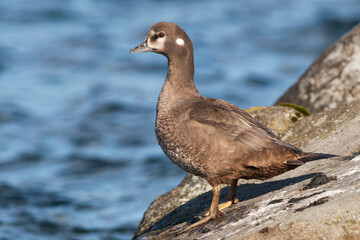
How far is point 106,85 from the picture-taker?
16.0m

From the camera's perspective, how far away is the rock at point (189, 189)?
22.1ft

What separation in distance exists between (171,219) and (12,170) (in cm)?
623

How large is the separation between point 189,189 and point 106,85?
9.50 m

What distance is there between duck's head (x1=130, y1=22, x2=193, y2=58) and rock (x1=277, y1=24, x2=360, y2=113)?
10.1 ft

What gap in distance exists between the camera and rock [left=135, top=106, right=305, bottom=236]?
22.1 feet

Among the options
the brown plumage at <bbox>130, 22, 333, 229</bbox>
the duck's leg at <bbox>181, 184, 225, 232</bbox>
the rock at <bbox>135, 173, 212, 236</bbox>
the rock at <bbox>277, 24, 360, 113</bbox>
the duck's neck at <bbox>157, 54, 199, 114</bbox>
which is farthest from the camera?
the rock at <bbox>277, 24, 360, 113</bbox>

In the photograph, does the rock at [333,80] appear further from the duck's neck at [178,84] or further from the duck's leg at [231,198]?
the duck's leg at [231,198]

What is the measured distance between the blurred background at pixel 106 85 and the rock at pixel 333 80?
10.4ft

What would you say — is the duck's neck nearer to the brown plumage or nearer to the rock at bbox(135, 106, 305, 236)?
the brown plumage

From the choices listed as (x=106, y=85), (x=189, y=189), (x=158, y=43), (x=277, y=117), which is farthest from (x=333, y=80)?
(x=106, y=85)

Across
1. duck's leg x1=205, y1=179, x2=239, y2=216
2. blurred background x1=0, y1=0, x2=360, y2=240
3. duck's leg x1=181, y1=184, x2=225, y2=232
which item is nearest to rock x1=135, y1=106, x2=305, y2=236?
duck's leg x1=205, y1=179, x2=239, y2=216

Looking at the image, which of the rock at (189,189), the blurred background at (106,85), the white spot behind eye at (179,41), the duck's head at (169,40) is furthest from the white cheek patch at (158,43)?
the blurred background at (106,85)

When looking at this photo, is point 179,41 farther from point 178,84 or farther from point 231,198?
point 231,198

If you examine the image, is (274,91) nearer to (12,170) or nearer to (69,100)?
(69,100)
